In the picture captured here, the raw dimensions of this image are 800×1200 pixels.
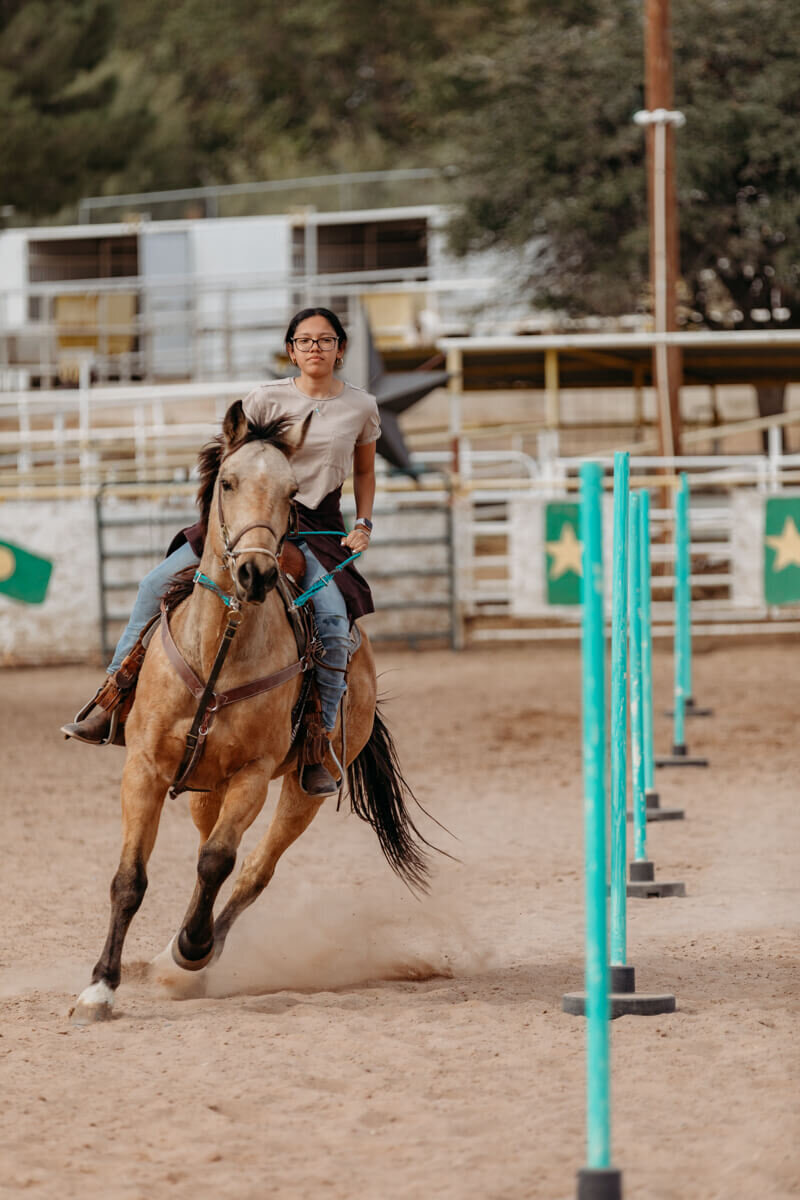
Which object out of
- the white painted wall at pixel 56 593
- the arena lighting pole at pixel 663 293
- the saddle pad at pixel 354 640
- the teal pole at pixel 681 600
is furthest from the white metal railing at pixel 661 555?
the saddle pad at pixel 354 640

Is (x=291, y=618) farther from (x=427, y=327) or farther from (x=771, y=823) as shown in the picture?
(x=427, y=327)

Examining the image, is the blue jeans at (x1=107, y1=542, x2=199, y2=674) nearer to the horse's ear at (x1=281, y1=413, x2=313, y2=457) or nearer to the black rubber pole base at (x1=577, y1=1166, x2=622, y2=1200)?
the horse's ear at (x1=281, y1=413, x2=313, y2=457)

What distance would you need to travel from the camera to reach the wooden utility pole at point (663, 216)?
2070 centimetres

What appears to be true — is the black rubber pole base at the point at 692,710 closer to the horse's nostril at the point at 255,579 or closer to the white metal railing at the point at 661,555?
the white metal railing at the point at 661,555

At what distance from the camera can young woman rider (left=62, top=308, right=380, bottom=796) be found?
5.55 metres

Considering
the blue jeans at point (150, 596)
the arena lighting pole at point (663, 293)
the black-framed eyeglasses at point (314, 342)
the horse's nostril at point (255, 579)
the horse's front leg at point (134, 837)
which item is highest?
the arena lighting pole at point (663, 293)

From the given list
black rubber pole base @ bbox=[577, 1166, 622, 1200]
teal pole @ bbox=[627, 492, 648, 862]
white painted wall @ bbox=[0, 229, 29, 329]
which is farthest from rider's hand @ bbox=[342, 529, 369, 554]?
white painted wall @ bbox=[0, 229, 29, 329]

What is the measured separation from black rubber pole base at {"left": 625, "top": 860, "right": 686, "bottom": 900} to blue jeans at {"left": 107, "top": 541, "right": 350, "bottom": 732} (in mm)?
2091

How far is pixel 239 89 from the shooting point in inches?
1912

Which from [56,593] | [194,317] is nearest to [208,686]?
[56,593]

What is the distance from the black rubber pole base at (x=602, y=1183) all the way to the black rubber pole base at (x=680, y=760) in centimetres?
774

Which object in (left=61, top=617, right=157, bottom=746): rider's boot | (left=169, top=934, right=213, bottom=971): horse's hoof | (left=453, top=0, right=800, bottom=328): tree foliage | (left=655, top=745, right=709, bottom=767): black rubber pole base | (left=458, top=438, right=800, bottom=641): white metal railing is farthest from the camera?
(left=453, top=0, right=800, bottom=328): tree foliage

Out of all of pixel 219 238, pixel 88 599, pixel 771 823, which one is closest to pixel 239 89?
pixel 219 238

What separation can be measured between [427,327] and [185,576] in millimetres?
22942
